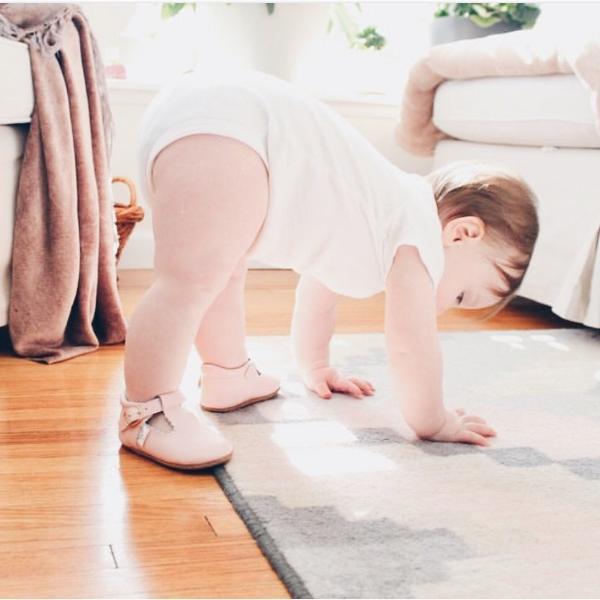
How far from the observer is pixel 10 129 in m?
1.48

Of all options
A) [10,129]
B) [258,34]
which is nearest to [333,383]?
[10,129]

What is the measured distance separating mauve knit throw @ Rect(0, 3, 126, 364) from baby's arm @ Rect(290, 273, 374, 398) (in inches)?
16.2

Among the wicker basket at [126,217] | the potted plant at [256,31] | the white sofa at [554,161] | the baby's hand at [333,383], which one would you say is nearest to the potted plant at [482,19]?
the potted plant at [256,31]

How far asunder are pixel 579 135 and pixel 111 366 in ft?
3.15

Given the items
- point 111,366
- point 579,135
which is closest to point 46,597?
point 111,366

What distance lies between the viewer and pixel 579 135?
1778 millimetres

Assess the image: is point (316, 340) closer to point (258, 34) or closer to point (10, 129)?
point (10, 129)

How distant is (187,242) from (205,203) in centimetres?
5

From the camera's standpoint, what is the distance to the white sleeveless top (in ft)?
3.44

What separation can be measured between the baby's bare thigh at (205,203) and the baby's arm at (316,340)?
257 millimetres

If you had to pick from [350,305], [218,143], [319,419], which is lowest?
[350,305]

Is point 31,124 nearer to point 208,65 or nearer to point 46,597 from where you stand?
point 46,597

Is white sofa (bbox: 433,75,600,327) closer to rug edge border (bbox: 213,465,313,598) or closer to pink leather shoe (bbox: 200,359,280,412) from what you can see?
pink leather shoe (bbox: 200,359,280,412)

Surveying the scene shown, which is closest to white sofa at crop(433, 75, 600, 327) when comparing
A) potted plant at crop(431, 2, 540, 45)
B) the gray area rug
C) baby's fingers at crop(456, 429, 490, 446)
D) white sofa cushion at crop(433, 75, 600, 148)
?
white sofa cushion at crop(433, 75, 600, 148)
